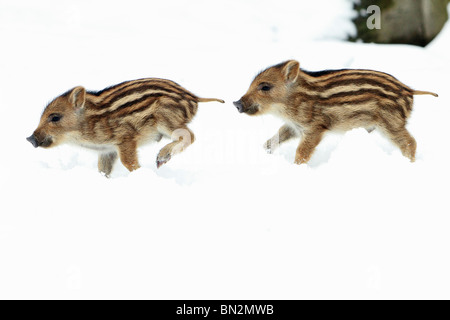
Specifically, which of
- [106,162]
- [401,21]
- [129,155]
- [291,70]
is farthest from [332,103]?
[401,21]

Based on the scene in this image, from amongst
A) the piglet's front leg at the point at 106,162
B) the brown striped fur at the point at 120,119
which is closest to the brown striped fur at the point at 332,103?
the brown striped fur at the point at 120,119

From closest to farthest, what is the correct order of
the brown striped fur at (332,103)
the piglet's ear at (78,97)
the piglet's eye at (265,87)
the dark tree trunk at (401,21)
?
the piglet's ear at (78,97) → the brown striped fur at (332,103) → the piglet's eye at (265,87) → the dark tree trunk at (401,21)

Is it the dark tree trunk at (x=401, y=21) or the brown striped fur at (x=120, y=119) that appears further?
the dark tree trunk at (x=401, y=21)

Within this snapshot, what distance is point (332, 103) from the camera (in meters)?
4.83

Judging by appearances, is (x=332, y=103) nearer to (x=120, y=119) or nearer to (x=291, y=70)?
(x=291, y=70)

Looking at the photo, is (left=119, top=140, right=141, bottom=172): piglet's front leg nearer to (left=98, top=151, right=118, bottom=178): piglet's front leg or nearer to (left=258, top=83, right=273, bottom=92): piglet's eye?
(left=98, top=151, right=118, bottom=178): piglet's front leg

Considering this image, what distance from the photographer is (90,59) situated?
6727 mm

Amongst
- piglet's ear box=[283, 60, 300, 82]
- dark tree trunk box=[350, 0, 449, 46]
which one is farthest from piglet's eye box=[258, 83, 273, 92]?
dark tree trunk box=[350, 0, 449, 46]

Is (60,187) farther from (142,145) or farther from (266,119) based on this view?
(266,119)

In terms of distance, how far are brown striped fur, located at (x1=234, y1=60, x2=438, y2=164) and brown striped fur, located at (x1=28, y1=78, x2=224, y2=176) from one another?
0.52m

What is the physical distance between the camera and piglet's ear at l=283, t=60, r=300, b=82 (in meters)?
4.85

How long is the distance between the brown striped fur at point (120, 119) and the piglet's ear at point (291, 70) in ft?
2.37

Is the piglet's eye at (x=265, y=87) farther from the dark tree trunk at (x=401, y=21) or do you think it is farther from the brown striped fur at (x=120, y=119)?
the dark tree trunk at (x=401, y=21)

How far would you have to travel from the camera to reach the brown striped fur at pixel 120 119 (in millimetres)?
4664
